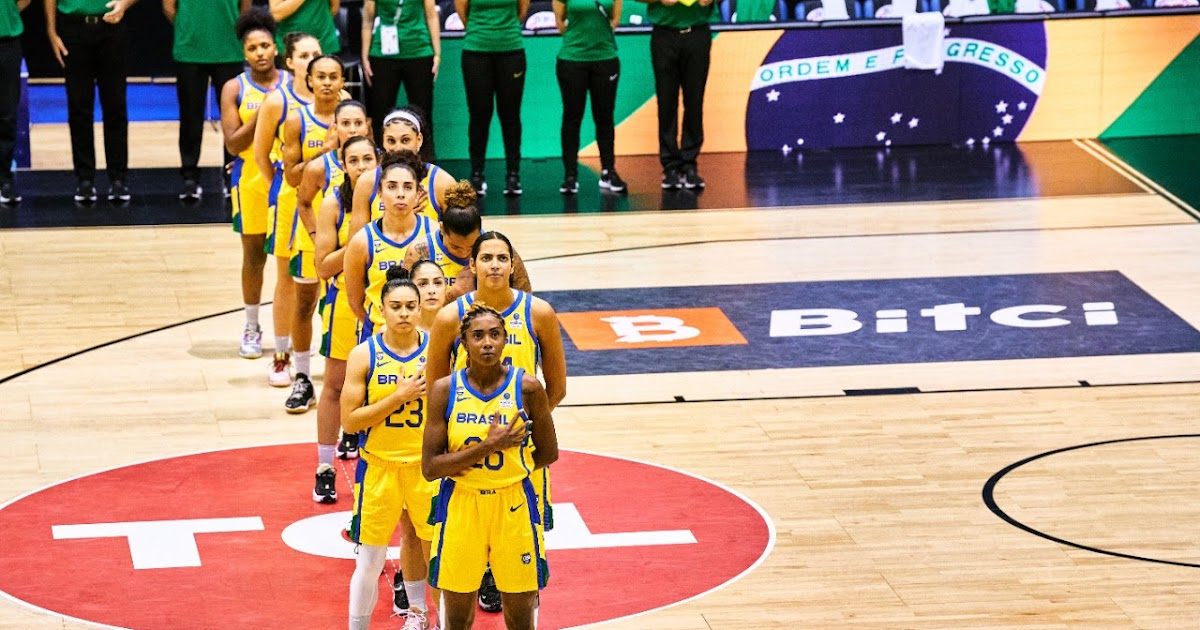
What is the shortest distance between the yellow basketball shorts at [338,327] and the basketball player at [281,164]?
1082 millimetres

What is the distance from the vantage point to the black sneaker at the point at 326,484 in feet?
24.5

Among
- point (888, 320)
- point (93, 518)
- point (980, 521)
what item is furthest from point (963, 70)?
point (93, 518)

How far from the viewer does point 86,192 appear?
1364 cm

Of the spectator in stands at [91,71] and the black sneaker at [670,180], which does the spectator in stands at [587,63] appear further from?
the spectator in stands at [91,71]

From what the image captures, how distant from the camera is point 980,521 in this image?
24.0 ft

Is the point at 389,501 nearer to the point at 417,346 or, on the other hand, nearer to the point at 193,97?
the point at 417,346

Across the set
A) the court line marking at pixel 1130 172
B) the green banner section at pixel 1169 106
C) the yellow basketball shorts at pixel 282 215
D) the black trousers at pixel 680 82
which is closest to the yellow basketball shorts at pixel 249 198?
the yellow basketball shorts at pixel 282 215

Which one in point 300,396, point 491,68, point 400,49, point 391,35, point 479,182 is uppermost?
point 391,35

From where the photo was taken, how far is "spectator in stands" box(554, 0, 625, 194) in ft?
44.6

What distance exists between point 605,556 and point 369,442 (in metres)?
1.32

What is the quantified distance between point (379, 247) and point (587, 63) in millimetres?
7021

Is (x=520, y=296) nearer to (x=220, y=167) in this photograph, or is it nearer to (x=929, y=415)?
(x=929, y=415)

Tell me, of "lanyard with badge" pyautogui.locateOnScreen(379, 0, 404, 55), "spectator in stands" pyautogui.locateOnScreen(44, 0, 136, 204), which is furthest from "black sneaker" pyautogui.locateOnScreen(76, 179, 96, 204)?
"lanyard with badge" pyautogui.locateOnScreen(379, 0, 404, 55)

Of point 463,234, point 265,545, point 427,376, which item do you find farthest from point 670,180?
point 427,376
